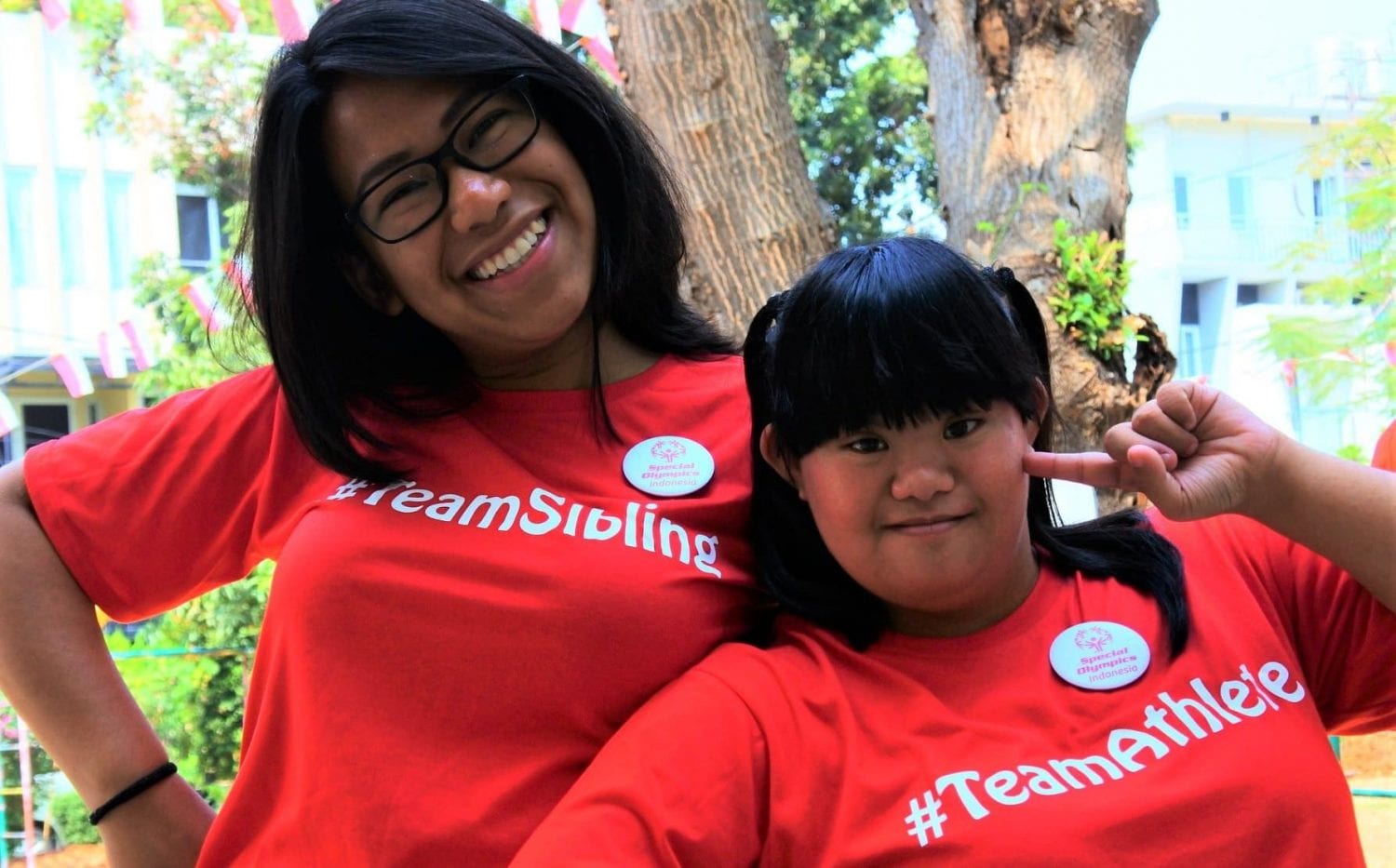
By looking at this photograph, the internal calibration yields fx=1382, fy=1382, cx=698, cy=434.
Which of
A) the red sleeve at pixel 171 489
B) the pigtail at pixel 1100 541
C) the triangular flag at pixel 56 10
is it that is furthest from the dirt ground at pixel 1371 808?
the pigtail at pixel 1100 541

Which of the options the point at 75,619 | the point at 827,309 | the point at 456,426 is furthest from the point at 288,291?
the point at 827,309

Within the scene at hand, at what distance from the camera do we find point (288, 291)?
1.59 m

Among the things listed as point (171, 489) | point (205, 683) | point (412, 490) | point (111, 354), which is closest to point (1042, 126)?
point (412, 490)

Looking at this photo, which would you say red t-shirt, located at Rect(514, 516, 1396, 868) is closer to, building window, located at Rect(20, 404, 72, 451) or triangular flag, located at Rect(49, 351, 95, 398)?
triangular flag, located at Rect(49, 351, 95, 398)

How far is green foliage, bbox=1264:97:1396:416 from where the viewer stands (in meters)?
7.23

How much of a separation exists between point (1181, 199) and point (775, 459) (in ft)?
33.7

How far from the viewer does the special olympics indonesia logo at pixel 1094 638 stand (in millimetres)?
1438

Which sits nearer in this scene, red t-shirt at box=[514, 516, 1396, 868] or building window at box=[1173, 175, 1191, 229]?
red t-shirt at box=[514, 516, 1396, 868]

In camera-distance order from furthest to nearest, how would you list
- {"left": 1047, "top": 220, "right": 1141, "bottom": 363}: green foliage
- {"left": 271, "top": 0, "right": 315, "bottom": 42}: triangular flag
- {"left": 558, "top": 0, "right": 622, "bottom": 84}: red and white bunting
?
{"left": 271, "top": 0, "right": 315, "bottom": 42}: triangular flag → {"left": 558, "top": 0, "right": 622, "bottom": 84}: red and white bunting → {"left": 1047, "top": 220, "right": 1141, "bottom": 363}: green foliage

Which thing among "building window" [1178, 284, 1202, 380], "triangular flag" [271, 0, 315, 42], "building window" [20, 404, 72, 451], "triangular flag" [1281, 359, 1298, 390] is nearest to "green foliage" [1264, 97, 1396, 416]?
"triangular flag" [1281, 359, 1298, 390]

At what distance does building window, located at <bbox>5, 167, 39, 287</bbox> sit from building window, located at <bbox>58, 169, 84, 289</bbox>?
205 millimetres

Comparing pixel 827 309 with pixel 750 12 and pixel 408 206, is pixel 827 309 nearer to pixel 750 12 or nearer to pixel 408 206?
pixel 408 206

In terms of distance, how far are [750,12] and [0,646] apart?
2254 mm

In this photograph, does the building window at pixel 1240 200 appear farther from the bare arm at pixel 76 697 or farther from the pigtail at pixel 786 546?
the bare arm at pixel 76 697
